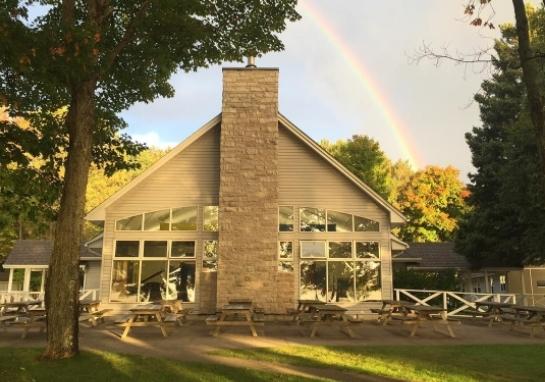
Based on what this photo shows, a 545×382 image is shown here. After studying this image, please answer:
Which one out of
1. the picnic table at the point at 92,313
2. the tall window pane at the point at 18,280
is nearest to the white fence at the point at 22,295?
the picnic table at the point at 92,313

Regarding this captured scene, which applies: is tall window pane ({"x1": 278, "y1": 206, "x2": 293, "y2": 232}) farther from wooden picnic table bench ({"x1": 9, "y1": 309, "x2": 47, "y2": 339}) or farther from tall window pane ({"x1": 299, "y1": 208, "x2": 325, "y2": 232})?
wooden picnic table bench ({"x1": 9, "y1": 309, "x2": 47, "y2": 339})

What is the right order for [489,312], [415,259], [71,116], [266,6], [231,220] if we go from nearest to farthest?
[71,116] < [266,6] < [489,312] < [231,220] < [415,259]

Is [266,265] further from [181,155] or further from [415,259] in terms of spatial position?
[415,259]

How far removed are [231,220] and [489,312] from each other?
340 inches

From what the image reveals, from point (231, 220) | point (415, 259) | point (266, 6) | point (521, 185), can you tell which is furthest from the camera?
point (415, 259)

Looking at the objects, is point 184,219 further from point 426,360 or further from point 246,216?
point 426,360

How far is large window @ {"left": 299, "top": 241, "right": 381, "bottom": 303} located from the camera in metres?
17.0

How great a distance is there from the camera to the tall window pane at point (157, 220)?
57.0 ft

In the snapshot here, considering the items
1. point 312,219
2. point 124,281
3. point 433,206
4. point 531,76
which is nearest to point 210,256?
point 124,281

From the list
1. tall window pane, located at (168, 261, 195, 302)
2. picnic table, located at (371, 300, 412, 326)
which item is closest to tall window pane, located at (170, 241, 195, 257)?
tall window pane, located at (168, 261, 195, 302)

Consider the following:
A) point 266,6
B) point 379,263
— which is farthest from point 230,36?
point 379,263

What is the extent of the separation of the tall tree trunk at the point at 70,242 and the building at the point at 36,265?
14727 mm

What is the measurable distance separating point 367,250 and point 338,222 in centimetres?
141

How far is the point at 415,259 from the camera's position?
2527 cm
